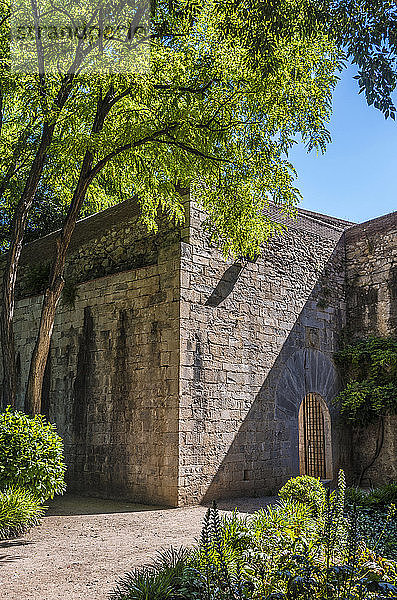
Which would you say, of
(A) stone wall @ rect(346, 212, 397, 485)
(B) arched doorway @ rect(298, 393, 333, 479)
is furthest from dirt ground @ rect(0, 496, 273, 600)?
(A) stone wall @ rect(346, 212, 397, 485)

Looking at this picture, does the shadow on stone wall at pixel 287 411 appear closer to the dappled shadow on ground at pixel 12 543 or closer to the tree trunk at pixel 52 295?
the tree trunk at pixel 52 295

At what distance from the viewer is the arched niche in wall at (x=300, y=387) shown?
11273 mm

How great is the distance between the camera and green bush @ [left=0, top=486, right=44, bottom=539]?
7055 millimetres

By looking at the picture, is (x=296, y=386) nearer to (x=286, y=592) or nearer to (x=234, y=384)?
(x=234, y=384)

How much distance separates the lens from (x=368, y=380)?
1212 cm

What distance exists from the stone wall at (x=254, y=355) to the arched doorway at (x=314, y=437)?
0.19 meters

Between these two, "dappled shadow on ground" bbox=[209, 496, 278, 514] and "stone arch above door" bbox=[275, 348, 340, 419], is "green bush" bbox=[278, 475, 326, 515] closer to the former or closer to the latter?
"dappled shadow on ground" bbox=[209, 496, 278, 514]

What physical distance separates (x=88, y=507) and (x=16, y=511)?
8.16 ft

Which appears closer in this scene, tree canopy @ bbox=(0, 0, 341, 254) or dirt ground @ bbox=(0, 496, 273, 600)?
dirt ground @ bbox=(0, 496, 273, 600)

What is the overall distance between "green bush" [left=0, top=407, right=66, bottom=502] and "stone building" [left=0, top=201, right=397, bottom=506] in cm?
223

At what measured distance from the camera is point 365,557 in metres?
4.80

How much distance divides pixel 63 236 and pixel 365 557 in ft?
20.5

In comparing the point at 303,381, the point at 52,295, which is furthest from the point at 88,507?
the point at 303,381

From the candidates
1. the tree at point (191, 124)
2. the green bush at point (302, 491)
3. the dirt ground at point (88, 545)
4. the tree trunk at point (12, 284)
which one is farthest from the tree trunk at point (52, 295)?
Result: the green bush at point (302, 491)
